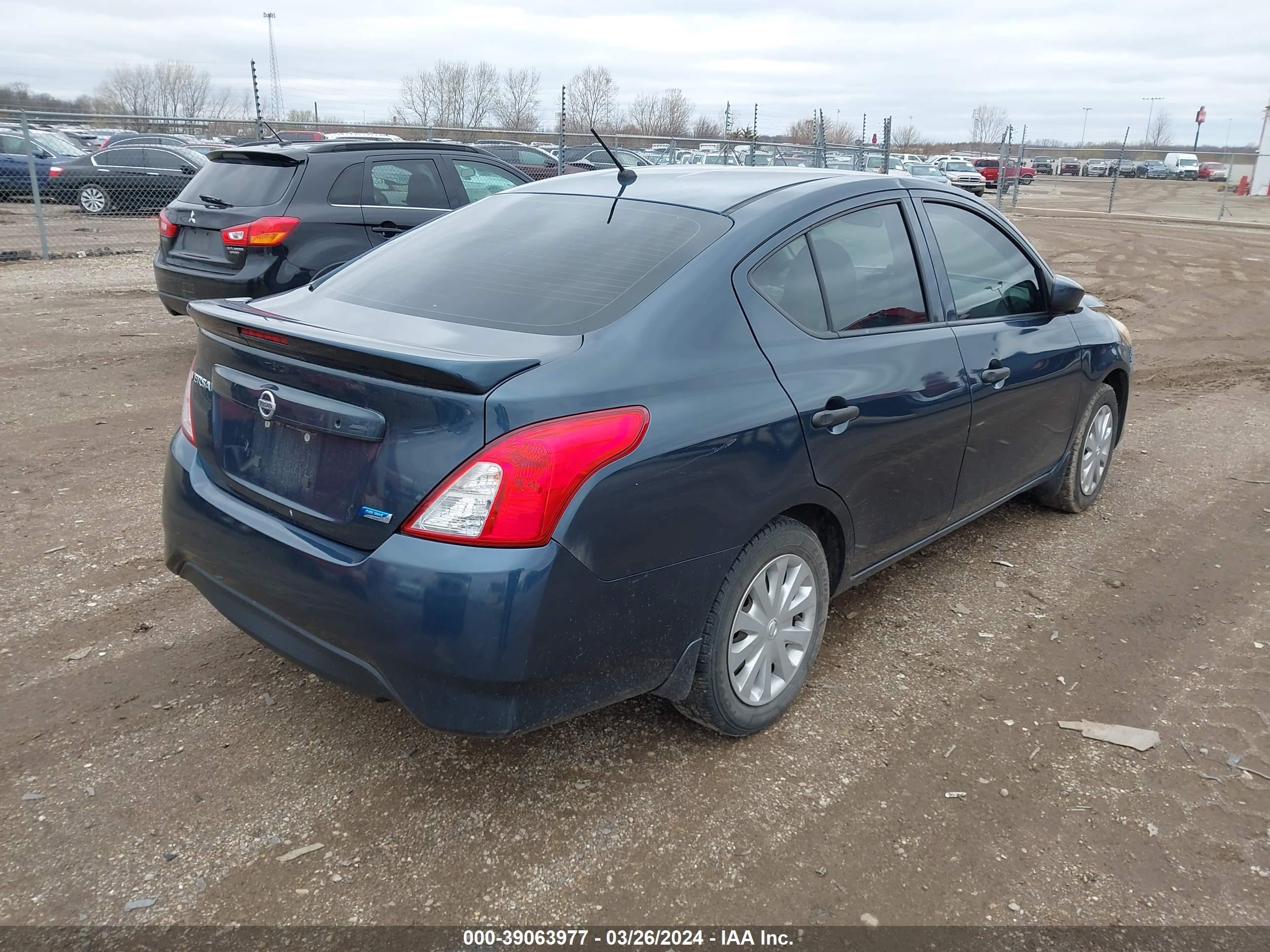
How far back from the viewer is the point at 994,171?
41500 mm

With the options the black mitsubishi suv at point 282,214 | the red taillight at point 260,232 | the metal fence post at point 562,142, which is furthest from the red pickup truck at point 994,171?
the red taillight at point 260,232

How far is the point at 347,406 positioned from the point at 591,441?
2.13 ft

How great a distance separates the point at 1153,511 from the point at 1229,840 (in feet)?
9.71

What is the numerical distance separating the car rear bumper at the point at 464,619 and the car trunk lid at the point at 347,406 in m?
0.10

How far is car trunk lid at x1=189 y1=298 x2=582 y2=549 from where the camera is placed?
2391mm

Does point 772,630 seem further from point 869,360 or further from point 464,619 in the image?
point 464,619

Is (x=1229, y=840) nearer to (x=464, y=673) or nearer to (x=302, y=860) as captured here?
(x=464, y=673)

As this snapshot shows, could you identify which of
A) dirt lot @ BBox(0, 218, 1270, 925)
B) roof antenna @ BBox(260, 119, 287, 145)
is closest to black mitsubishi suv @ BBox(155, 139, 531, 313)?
dirt lot @ BBox(0, 218, 1270, 925)

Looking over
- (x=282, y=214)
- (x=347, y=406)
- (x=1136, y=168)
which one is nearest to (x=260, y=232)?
(x=282, y=214)

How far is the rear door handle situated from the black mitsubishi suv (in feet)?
15.0

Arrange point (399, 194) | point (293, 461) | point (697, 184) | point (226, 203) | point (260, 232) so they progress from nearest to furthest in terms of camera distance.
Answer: point (293, 461)
point (697, 184)
point (260, 232)
point (226, 203)
point (399, 194)

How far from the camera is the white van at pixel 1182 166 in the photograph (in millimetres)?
56188

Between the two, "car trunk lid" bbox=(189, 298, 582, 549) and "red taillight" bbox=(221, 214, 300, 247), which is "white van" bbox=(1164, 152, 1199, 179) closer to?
"red taillight" bbox=(221, 214, 300, 247)

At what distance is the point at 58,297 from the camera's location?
10977 mm
